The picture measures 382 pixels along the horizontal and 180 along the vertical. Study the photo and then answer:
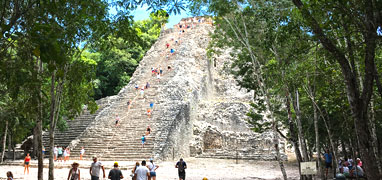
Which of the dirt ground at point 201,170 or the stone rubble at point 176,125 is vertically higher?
the stone rubble at point 176,125

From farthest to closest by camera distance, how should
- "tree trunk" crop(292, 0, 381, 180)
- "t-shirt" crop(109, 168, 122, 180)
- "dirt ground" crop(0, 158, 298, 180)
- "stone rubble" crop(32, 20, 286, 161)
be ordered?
"stone rubble" crop(32, 20, 286, 161), "dirt ground" crop(0, 158, 298, 180), "t-shirt" crop(109, 168, 122, 180), "tree trunk" crop(292, 0, 381, 180)

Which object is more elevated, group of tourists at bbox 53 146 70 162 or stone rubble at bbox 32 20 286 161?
stone rubble at bbox 32 20 286 161

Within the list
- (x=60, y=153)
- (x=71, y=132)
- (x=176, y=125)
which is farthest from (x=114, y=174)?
(x=71, y=132)

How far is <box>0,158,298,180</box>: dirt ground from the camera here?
1284 centimetres

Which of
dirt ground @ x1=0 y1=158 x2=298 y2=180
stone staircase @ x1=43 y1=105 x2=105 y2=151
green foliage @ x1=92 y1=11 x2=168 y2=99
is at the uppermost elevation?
green foliage @ x1=92 y1=11 x2=168 y2=99

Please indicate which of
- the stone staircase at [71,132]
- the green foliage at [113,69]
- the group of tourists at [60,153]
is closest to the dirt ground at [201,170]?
the group of tourists at [60,153]

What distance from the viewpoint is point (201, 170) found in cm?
1541

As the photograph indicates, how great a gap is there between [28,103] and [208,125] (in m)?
16.4

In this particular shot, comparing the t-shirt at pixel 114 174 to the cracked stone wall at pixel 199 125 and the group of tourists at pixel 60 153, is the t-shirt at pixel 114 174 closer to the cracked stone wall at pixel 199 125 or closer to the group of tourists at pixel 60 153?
the cracked stone wall at pixel 199 125

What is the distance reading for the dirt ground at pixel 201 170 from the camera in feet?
42.1

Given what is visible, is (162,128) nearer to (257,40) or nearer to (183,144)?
(183,144)

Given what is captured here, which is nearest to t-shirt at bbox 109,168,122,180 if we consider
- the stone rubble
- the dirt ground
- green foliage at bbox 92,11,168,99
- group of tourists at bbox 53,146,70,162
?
the dirt ground

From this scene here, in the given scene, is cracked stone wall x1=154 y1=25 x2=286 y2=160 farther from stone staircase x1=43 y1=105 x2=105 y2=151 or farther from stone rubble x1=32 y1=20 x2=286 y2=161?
stone staircase x1=43 y1=105 x2=105 y2=151

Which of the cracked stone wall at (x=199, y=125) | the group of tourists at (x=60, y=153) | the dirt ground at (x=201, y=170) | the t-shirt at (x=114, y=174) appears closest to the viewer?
the t-shirt at (x=114, y=174)
